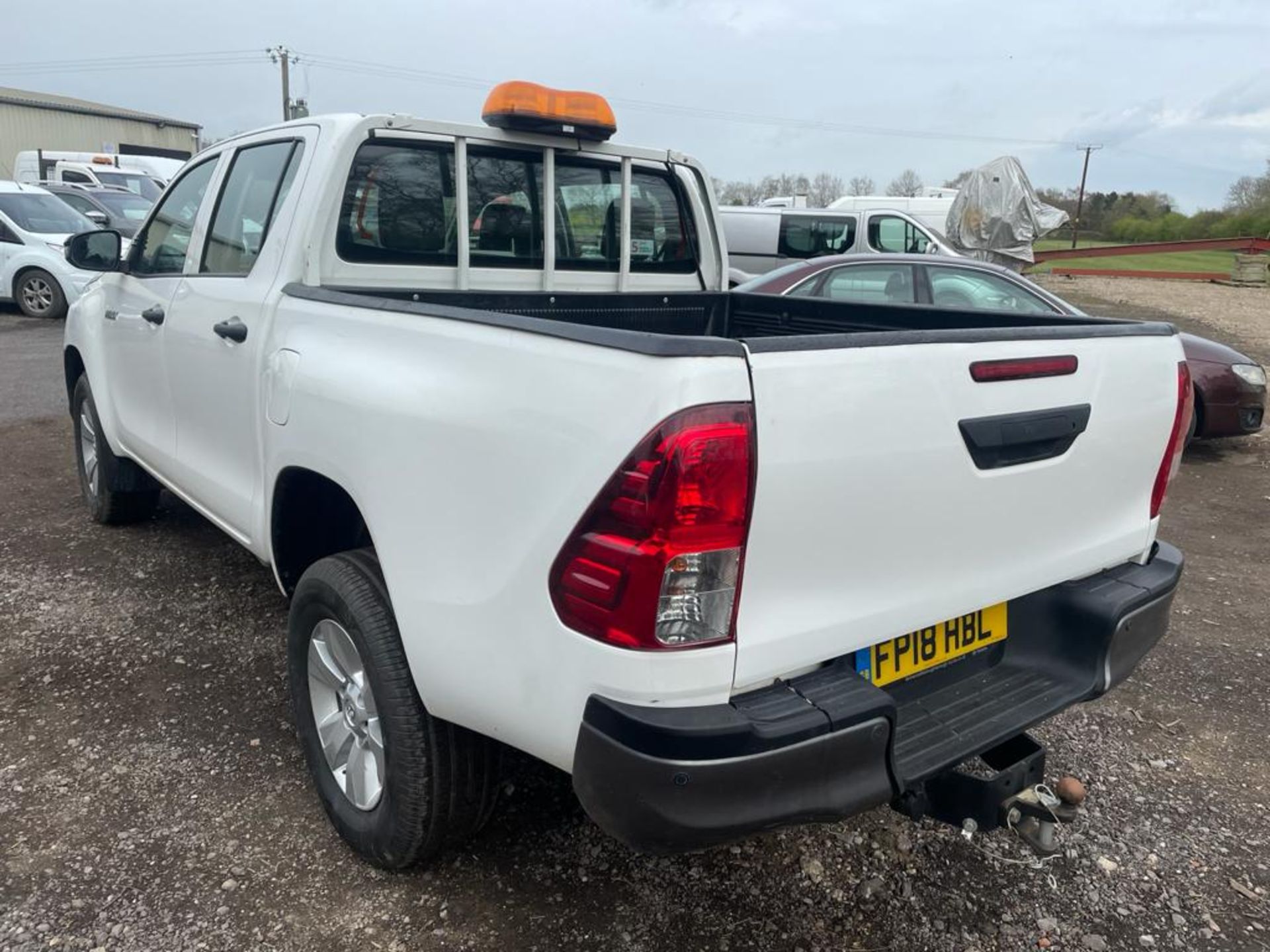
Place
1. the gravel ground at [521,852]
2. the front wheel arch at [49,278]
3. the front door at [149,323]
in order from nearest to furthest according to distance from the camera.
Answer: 1. the gravel ground at [521,852]
2. the front door at [149,323]
3. the front wheel arch at [49,278]

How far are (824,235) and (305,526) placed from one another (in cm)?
1283

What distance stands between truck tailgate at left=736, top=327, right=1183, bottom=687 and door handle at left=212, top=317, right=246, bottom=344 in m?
1.94

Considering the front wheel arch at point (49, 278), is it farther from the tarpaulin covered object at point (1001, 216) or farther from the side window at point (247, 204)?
the tarpaulin covered object at point (1001, 216)

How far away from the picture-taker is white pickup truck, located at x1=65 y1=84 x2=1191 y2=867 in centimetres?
172

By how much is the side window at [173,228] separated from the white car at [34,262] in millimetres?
9857

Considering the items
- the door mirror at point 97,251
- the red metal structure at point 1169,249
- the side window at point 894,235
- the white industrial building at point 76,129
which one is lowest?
the door mirror at point 97,251

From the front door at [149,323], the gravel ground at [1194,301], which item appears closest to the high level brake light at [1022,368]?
the front door at [149,323]

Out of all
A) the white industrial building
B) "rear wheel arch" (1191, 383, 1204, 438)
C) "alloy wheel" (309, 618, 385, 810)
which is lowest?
"alloy wheel" (309, 618, 385, 810)

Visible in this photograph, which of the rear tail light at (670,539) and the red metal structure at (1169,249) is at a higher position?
the red metal structure at (1169,249)

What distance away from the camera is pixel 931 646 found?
86.0 inches

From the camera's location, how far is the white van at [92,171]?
21.2 meters

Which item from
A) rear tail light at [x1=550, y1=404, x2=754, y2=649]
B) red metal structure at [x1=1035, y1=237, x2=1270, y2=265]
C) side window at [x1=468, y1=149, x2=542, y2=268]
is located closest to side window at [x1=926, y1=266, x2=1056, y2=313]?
side window at [x1=468, y1=149, x2=542, y2=268]

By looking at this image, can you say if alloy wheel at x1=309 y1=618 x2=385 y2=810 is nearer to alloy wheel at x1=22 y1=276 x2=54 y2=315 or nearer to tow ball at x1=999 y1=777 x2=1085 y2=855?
tow ball at x1=999 y1=777 x2=1085 y2=855

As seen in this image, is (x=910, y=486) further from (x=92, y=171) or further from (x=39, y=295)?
(x=92, y=171)
